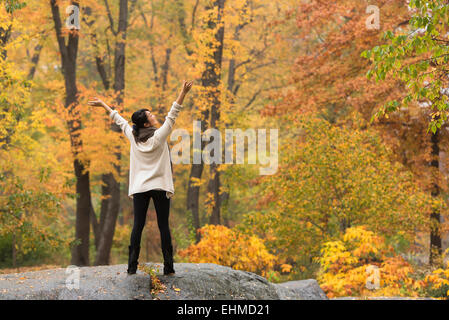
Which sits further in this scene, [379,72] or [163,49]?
[163,49]

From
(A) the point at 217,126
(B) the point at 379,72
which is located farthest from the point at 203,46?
(B) the point at 379,72

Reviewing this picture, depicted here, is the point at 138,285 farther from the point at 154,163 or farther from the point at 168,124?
the point at 168,124

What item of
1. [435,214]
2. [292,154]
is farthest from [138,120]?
[435,214]

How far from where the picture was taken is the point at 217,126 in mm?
13711

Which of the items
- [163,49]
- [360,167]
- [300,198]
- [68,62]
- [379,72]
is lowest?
[300,198]

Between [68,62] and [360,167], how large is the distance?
26.9ft

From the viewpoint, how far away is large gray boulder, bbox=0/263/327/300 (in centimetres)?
459

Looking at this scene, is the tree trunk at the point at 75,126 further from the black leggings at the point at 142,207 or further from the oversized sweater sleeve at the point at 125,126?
the black leggings at the point at 142,207

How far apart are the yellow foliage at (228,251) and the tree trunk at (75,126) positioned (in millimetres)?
4502

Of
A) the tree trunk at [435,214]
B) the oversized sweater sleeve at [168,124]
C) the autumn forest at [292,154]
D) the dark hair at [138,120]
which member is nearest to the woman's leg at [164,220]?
the oversized sweater sleeve at [168,124]

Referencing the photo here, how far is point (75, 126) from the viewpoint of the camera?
40.9ft

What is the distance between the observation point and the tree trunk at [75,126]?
12.2m

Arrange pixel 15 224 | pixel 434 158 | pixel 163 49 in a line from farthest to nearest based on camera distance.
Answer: pixel 163 49
pixel 434 158
pixel 15 224
